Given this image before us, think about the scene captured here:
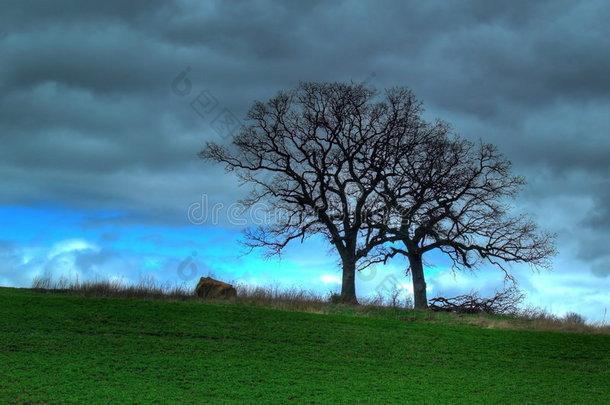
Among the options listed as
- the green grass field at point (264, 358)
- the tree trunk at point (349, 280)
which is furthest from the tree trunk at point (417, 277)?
the green grass field at point (264, 358)

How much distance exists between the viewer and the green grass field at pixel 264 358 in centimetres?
1031

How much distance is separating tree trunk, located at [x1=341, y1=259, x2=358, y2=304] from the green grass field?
824cm

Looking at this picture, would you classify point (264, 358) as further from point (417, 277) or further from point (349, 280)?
point (417, 277)

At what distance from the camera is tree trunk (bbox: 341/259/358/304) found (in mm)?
26984

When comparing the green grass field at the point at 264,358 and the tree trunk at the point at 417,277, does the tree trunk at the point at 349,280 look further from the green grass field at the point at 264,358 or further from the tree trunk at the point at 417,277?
the green grass field at the point at 264,358

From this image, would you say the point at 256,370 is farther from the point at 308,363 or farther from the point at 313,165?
the point at 313,165

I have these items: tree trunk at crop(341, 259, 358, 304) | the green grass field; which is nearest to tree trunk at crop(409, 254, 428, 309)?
tree trunk at crop(341, 259, 358, 304)

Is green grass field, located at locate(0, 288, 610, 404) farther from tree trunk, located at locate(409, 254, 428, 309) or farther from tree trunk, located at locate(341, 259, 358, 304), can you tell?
tree trunk, located at locate(409, 254, 428, 309)

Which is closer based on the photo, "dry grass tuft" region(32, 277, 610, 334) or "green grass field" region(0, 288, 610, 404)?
"green grass field" region(0, 288, 610, 404)

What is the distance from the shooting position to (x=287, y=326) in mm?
16312

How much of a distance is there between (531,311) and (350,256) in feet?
28.4

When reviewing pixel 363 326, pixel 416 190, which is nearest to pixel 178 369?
pixel 363 326

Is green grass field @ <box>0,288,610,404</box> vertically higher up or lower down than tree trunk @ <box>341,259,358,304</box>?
lower down

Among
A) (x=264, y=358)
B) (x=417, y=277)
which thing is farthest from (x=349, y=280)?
(x=264, y=358)
